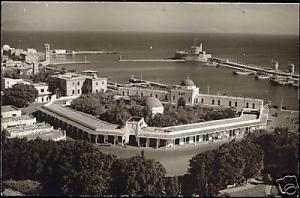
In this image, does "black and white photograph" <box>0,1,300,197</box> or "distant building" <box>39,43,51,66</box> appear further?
"distant building" <box>39,43,51,66</box>

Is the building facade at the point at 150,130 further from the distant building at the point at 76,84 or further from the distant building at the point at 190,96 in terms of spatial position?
the distant building at the point at 76,84

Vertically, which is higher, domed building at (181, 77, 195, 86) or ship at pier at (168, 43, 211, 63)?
ship at pier at (168, 43, 211, 63)

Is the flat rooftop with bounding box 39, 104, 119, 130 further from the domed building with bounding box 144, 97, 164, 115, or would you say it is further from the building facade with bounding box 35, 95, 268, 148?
the domed building with bounding box 144, 97, 164, 115

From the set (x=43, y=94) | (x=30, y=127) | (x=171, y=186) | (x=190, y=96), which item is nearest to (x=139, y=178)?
(x=171, y=186)

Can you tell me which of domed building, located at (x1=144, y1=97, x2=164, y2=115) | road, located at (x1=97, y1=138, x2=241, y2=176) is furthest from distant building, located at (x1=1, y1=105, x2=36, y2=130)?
domed building, located at (x1=144, y1=97, x2=164, y2=115)

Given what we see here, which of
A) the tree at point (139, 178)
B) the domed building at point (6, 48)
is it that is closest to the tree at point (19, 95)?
the domed building at point (6, 48)

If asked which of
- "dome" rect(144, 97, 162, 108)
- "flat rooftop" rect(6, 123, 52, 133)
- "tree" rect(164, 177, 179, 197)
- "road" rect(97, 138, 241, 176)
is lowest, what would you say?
"tree" rect(164, 177, 179, 197)

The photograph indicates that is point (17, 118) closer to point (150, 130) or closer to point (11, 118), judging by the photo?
point (11, 118)
